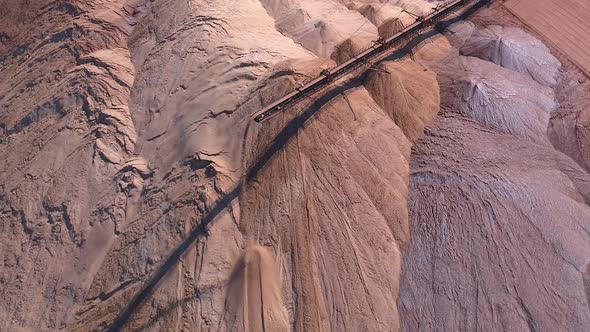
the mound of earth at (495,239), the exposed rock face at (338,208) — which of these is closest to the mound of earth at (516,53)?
the exposed rock face at (338,208)

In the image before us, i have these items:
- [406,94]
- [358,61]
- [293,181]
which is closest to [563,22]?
[406,94]

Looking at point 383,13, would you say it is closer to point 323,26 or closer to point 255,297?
point 323,26

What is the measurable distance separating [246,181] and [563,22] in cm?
1535

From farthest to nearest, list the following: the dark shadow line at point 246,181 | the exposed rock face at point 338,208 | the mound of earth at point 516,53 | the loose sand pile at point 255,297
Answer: the mound of earth at point 516,53 → the dark shadow line at point 246,181 → the exposed rock face at point 338,208 → the loose sand pile at point 255,297

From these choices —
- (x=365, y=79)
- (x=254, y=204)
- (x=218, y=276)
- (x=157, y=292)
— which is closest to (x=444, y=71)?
(x=365, y=79)

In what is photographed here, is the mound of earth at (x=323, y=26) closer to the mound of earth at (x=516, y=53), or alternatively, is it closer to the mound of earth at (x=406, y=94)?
the mound of earth at (x=406, y=94)

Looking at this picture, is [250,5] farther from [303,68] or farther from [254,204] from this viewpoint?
[254,204]

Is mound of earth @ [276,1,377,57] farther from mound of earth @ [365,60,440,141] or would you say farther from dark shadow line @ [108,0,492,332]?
dark shadow line @ [108,0,492,332]

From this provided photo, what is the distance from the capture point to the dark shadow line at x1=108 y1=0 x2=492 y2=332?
34.2ft

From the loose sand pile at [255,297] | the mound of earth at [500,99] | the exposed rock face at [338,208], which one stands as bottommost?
the loose sand pile at [255,297]

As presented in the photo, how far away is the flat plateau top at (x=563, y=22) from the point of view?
14828 mm

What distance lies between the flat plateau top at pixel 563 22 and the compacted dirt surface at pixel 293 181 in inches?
25.0

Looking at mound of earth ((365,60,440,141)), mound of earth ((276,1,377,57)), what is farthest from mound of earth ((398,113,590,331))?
mound of earth ((276,1,377,57))

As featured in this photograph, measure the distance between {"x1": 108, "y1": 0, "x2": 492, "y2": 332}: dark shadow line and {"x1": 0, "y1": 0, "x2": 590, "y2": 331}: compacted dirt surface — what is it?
2.0 inches
